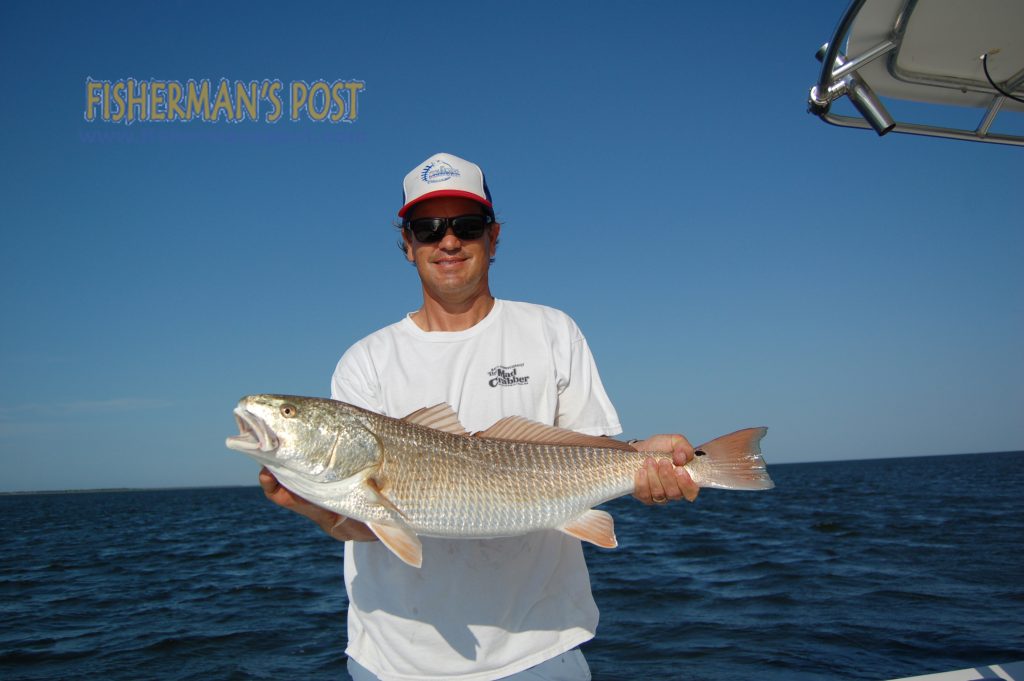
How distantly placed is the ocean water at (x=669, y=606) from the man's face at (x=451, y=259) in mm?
7564

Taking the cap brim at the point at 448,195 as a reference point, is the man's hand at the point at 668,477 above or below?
below

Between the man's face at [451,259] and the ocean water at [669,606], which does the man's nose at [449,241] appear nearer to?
the man's face at [451,259]

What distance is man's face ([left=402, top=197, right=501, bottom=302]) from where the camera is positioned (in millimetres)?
3924

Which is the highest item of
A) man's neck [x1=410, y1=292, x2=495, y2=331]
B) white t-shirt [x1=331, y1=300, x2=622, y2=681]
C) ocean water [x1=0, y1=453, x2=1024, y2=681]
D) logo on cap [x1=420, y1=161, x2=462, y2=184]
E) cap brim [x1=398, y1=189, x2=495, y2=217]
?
logo on cap [x1=420, y1=161, x2=462, y2=184]

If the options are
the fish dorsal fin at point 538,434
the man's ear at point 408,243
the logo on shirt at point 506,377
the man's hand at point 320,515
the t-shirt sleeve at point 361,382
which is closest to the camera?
the man's hand at point 320,515

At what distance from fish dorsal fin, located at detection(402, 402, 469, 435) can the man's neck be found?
1.81 ft

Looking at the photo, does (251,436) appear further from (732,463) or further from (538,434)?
(732,463)

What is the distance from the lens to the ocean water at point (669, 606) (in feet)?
33.4

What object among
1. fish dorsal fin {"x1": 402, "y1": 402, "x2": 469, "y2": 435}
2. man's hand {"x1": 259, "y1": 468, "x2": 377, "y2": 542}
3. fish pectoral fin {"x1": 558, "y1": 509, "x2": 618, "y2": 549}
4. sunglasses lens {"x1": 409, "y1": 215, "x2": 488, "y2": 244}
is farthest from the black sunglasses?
fish pectoral fin {"x1": 558, "y1": 509, "x2": 618, "y2": 549}

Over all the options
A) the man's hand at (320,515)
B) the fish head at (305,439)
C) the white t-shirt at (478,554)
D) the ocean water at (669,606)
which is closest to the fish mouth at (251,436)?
the fish head at (305,439)

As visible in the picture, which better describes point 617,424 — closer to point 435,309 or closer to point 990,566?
point 435,309

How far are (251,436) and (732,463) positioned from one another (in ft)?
8.03

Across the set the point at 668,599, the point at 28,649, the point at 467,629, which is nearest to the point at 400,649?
the point at 467,629

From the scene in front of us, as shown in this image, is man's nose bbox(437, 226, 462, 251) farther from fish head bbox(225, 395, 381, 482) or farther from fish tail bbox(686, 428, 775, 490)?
fish tail bbox(686, 428, 775, 490)
